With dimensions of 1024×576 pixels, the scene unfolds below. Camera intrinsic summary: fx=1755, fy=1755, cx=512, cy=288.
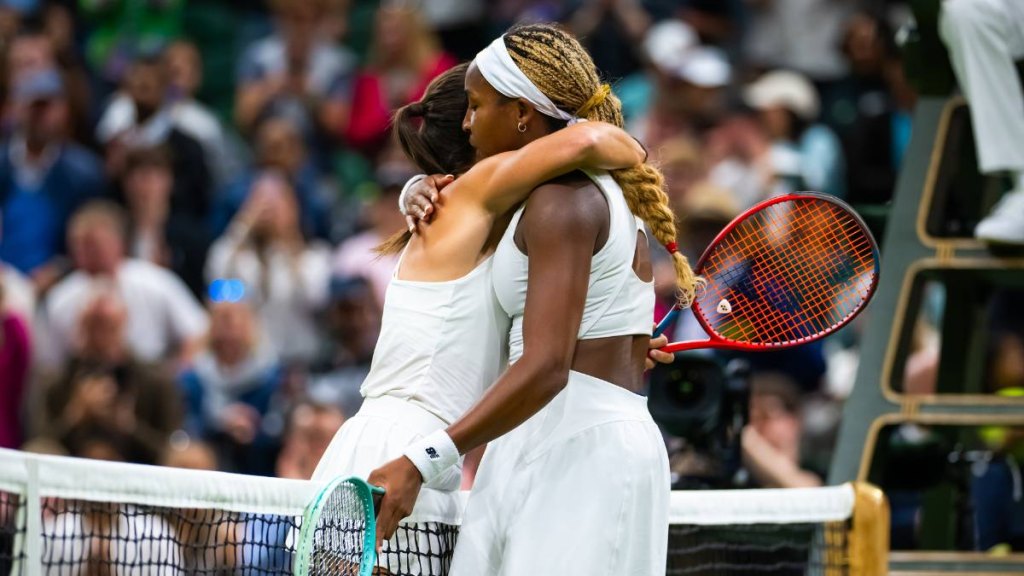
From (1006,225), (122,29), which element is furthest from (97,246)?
(1006,225)

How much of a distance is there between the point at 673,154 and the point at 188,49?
346cm

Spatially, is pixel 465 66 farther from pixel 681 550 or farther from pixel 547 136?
pixel 681 550

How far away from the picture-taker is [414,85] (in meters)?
11.1

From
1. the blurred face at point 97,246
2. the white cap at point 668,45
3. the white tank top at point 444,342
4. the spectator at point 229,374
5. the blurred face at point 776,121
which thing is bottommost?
the white tank top at point 444,342

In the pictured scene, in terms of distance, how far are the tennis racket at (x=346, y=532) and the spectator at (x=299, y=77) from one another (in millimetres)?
7976

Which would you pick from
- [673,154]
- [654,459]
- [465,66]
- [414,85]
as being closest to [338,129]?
[414,85]

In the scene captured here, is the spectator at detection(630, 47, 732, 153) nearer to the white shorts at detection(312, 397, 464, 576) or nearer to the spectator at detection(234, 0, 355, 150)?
the spectator at detection(234, 0, 355, 150)

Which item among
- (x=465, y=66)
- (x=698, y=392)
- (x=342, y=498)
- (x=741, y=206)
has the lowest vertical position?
(x=342, y=498)

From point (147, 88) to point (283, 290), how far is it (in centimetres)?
201

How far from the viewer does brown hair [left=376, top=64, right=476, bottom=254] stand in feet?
14.3

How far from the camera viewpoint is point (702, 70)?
423 inches

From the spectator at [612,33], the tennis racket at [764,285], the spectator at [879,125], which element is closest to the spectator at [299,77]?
the spectator at [612,33]

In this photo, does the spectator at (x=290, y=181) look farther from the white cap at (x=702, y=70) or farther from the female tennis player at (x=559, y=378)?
the female tennis player at (x=559, y=378)

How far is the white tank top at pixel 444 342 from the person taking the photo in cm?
402
